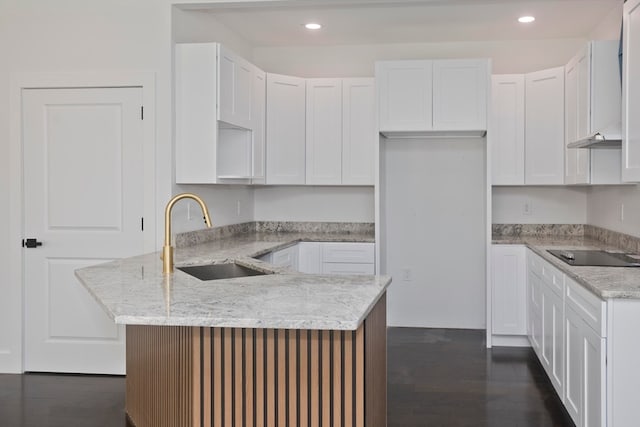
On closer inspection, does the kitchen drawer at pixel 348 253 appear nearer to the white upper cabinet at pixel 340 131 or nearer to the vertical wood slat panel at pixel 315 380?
the white upper cabinet at pixel 340 131

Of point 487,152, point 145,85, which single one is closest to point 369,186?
point 487,152

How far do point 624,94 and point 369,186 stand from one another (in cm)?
289

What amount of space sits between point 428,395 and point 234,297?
2094mm

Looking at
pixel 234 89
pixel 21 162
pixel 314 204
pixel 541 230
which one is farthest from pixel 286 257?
pixel 541 230

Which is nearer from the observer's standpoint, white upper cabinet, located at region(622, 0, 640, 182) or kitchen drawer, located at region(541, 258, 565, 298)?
white upper cabinet, located at region(622, 0, 640, 182)

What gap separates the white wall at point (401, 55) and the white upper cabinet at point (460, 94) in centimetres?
67

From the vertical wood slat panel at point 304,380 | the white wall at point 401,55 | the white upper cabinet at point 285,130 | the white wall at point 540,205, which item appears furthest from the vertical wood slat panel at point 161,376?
the white wall at point 540,205

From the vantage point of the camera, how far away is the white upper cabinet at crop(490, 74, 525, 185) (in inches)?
212

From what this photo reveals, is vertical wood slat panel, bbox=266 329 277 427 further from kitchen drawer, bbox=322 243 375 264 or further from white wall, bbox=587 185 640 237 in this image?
kitchen drawer, bbox=322 243 375 264

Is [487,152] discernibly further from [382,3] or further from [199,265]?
[199,265]

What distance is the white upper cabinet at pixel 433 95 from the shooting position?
520 cm

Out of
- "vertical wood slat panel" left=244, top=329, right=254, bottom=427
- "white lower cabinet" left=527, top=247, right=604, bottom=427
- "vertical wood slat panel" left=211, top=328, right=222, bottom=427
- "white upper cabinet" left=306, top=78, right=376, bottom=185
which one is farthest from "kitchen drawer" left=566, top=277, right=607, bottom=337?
"white upper cabinet" left=306, top=78, right=376, bottom=185

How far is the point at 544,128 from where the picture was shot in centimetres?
529

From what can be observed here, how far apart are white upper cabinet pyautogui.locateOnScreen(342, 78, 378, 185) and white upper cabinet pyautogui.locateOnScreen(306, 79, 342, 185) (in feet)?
0.18
